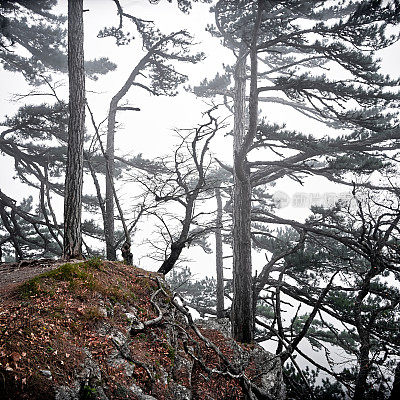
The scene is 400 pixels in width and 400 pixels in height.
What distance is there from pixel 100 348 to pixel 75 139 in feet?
15.1

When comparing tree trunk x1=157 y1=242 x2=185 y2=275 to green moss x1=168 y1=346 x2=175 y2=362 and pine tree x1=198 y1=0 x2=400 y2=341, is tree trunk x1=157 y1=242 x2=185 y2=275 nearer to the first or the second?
pine tree x1=198 y1=0 x2=400 y2=341

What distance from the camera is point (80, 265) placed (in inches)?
143

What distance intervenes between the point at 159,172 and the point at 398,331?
7453mm

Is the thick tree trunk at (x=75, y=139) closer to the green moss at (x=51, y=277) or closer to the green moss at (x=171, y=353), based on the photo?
the green moss at (x=51, y=277)

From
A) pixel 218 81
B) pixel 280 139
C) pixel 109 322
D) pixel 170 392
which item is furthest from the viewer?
pixel 218 81

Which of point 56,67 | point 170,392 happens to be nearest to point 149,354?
point 170,392

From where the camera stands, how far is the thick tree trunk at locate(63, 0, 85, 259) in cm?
523

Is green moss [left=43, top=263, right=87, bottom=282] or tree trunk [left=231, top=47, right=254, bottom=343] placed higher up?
tree trunk [left=231, top=47, right=254, bottom=343]

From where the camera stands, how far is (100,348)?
232 cm

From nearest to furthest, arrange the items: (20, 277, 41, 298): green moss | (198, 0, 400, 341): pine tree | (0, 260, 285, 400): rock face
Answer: (0, 260, 285, 400): rock face, (20, 277, 41, 298): green moss, (198, 0, 400, 341): pine tree

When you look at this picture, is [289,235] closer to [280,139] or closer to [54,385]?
[280,139]

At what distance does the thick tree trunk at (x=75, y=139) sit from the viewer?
523 centimetres

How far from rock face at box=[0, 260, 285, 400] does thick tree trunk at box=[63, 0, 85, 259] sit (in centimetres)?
160

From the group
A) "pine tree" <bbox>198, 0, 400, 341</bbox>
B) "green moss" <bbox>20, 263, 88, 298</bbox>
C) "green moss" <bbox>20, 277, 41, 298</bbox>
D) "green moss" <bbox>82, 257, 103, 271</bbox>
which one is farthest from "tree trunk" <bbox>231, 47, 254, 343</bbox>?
"green moss" <bbox>20, 277, 41, 298</bbox>
